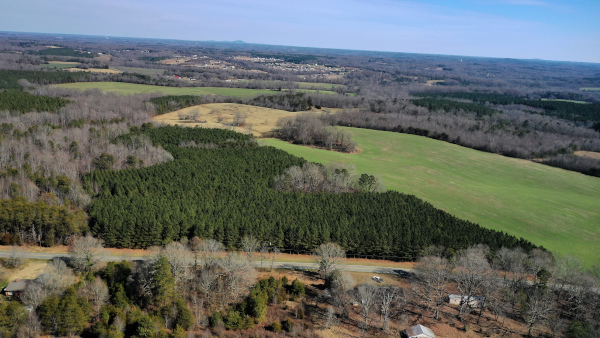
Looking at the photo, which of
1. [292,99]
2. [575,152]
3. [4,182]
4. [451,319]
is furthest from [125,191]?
[575,152]

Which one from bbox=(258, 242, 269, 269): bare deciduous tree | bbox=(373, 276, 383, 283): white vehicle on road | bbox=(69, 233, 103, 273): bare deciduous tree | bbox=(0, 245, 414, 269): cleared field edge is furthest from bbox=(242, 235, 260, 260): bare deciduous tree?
bbox=(69, 233, 103, 273): bare deciduous tree

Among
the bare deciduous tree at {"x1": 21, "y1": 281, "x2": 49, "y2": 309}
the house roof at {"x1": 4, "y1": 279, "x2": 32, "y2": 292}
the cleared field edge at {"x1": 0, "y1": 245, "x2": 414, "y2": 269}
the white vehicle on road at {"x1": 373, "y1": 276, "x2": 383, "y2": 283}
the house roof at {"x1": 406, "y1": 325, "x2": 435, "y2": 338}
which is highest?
the bare deciduous tree at {"x1": 21, "y1": 281, "x2": 49, "y2": 309}

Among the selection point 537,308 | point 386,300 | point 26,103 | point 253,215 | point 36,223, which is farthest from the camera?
point 26,103

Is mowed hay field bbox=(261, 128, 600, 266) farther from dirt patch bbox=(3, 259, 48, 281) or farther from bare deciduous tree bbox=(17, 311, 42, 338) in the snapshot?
bare deciduous tree bbox=(17, 311, 42, 338)

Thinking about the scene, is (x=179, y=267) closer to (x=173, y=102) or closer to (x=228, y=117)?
(x=228, y=117)

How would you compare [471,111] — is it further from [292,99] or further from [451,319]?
[451,319]

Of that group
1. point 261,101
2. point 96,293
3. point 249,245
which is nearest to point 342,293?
point 249,245
